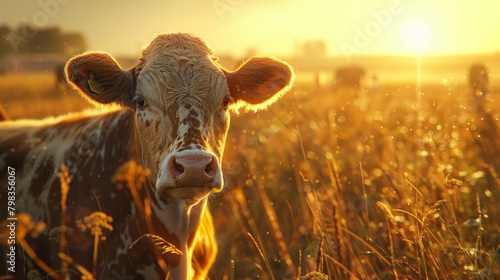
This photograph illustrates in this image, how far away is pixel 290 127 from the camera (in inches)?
344

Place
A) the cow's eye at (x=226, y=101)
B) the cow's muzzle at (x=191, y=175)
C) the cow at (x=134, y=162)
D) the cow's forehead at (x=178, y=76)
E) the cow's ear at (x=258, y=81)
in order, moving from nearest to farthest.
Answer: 1. the cow's muzzle at (x=191, y=175)
2. the cow at (x=134, y=162)
3. the cow's forehead at (x=178, y=76)
4. the cow's eye at (x=226, y=101)
5. the cow's ear at (x=258, y=81)

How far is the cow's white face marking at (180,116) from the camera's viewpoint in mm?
3223

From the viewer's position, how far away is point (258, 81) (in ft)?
14.0

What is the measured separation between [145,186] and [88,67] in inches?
32.8

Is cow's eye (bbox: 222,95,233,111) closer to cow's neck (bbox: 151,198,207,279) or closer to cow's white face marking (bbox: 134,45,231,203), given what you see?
cow's white face marking (bbox: 134,45,231,203)

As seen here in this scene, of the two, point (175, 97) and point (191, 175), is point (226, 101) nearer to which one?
point (175, 97)

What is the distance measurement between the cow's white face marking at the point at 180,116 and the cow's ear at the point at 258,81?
253mm

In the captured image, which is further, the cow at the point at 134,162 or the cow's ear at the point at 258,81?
the cow's ear at the point at 258,81

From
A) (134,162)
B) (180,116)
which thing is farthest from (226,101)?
(134,162)

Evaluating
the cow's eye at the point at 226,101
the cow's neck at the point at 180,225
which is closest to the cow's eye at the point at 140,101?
the cow's eye at the point at 226,101

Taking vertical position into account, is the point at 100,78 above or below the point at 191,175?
above

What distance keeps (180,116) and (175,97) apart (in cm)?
17

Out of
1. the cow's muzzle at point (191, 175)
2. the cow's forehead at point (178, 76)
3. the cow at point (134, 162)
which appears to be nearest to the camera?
the cow's muzzle at point (191, 175)

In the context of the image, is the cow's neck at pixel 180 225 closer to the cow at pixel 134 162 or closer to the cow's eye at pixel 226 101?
the cow at pixel 134 162
